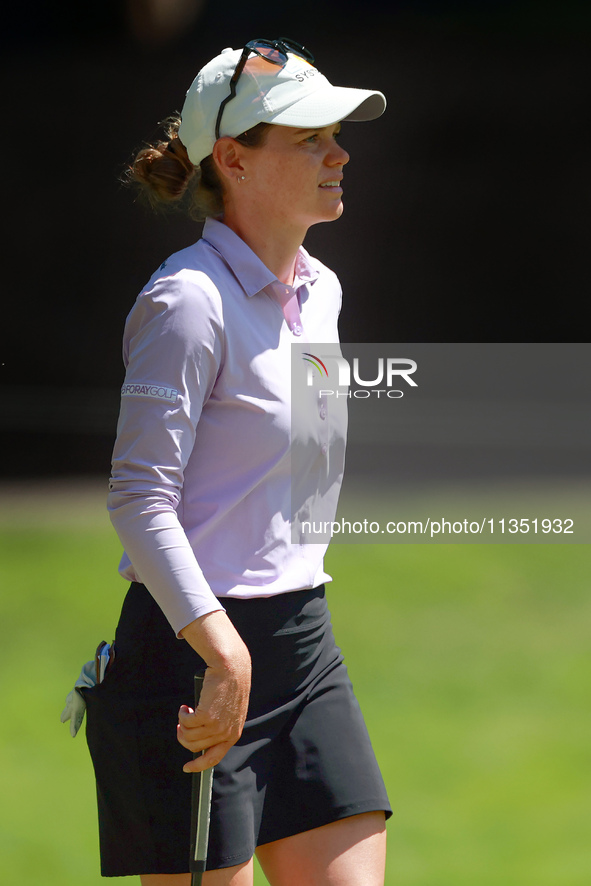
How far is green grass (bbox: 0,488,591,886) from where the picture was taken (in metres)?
3.20

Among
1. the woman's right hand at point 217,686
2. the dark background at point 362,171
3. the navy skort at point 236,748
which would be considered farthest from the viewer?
the dark background at point 362,171

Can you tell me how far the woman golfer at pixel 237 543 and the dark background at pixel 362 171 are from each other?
7.03 m

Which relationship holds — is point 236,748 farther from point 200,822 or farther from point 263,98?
point 263,98

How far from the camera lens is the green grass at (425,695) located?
320cm

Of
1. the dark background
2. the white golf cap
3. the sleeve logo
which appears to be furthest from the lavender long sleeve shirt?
the dark background

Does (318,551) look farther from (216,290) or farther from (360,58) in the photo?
(360,58)

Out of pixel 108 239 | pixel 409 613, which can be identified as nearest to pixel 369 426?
pixel 108 239

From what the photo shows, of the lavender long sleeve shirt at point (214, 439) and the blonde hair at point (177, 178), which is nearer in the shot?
the lavender long sleeve shirt at point (214, 439)

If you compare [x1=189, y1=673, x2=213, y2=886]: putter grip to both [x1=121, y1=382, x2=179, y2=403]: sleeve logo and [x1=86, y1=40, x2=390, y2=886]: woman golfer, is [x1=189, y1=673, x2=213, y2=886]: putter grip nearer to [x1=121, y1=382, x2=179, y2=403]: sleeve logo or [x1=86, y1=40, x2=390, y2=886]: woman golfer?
→ [x1=86, y1=40, x2=390, y2=886]: woman golfer

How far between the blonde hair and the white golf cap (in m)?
0.08

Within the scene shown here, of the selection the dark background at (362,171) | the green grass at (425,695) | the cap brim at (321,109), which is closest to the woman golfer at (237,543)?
the cap brim at (321,109)

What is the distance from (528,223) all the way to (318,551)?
26.1 feet

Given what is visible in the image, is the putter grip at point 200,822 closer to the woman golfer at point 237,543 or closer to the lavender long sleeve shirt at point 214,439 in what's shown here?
the woman golfer at point 237,543

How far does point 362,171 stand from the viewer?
29.8 feet
